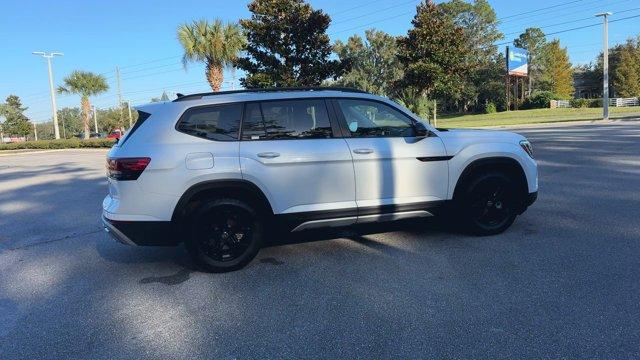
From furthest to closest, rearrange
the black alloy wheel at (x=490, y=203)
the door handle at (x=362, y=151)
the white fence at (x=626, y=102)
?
the white fence at (x=626, y=102) < the black alloy wheel at (x=490, y=203) < the door handle at (x=362, y=151)

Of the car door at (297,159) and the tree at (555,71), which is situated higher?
the tree at (555,71)

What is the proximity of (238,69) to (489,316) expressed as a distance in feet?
64.5

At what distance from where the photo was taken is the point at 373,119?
5.32m

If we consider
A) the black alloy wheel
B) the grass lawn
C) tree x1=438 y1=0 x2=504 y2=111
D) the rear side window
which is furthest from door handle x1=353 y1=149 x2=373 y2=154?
tree x1=438 y1=0 x2=504 y2=111

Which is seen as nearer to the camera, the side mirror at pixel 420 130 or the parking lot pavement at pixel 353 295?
the parking lot pavement at pixel 353 295

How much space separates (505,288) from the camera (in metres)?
4.09

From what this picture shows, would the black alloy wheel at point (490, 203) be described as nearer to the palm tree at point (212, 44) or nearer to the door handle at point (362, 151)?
the door handle at point (362, 151)

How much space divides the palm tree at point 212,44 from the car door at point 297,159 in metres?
20.8

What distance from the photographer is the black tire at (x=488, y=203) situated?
547cm

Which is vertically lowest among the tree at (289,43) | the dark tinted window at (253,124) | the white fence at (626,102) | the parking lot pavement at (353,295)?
the parking lot pavement at (353,295)

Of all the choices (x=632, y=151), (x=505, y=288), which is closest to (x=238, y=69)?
(x=632, y=151)

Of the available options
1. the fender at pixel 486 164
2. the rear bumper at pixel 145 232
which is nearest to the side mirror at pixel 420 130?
the fender at pixel 486 164

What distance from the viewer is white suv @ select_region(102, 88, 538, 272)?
14.9 feet

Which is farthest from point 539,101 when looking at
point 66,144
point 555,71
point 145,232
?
point 145,232
